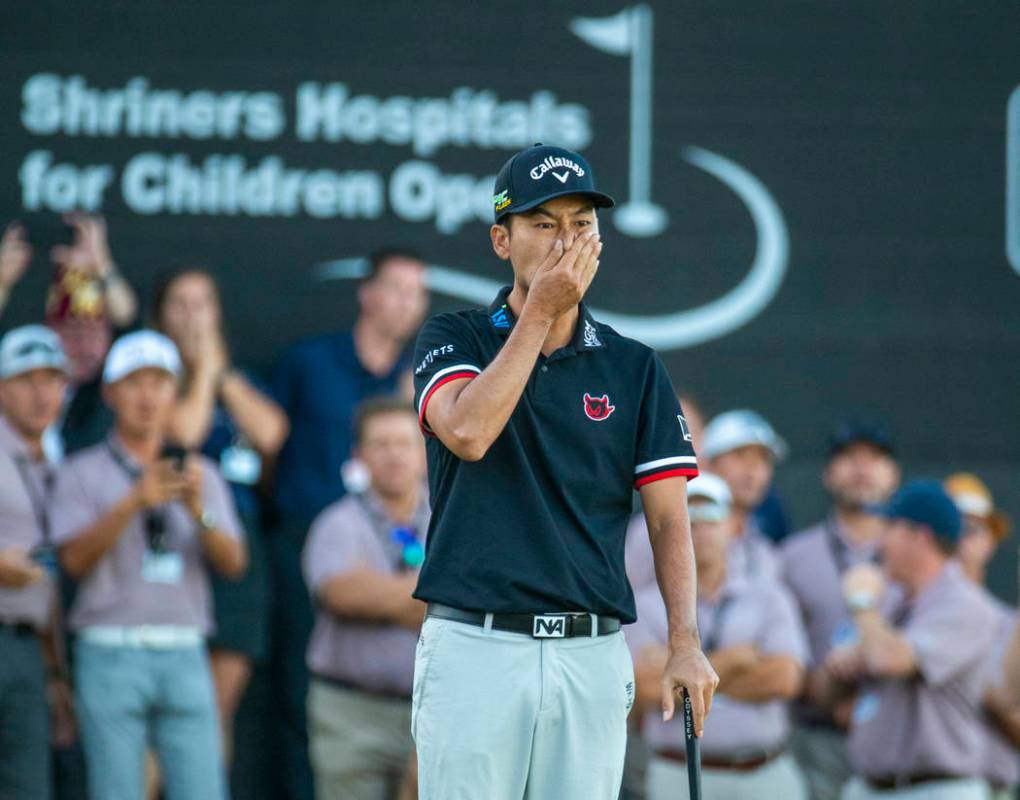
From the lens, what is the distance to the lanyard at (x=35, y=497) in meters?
6.48

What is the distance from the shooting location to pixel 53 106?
7703mm

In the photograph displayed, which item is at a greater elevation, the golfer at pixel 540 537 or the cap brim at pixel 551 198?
the cap brim at pixel 551 198

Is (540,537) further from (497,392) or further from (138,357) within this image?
(138,357)

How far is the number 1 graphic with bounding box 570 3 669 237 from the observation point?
317 inches

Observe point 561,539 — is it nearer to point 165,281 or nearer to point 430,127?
point 165,281

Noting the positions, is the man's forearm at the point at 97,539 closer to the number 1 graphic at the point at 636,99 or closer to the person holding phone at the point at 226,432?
the person holding phone at the point at 226,432

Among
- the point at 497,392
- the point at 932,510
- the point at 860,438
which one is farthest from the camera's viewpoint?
the point at 860,438

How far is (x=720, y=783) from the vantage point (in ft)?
20.8

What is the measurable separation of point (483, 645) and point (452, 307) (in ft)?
Result: 14.7

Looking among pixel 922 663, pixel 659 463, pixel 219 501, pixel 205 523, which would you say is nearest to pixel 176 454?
pixel 219 501

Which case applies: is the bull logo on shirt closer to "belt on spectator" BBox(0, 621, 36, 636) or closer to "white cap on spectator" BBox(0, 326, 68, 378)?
"belt on spectator" BBox(0, 621, 36, 636)

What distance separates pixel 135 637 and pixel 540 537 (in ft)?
10.3

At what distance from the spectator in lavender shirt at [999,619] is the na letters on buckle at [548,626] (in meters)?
3.60

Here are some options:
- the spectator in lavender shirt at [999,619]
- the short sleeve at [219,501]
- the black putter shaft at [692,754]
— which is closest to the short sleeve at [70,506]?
the short sleeve at [219,501]
